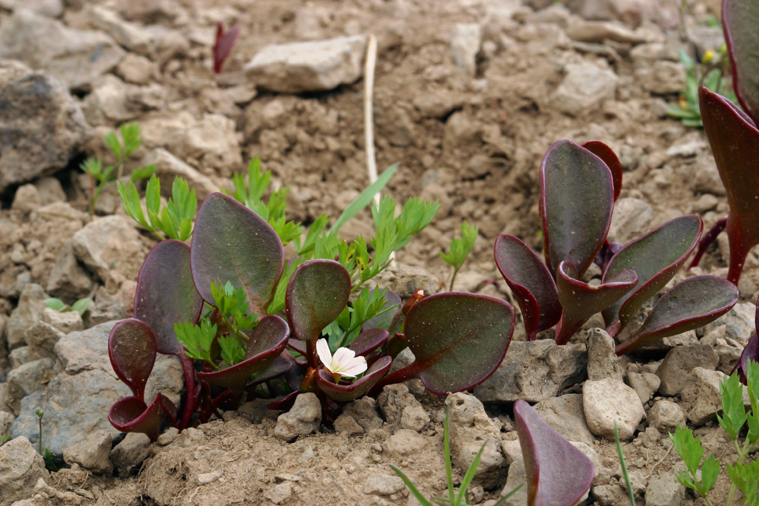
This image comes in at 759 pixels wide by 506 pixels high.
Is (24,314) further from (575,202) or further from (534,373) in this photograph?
(575,202)

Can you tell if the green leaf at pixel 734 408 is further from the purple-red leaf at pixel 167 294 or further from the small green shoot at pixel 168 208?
the small green shoot at pixel 168 208

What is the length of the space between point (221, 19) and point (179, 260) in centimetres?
289

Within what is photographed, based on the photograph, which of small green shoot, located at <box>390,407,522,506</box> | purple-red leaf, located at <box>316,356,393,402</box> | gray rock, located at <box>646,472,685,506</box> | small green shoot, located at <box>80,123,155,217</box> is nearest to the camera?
small green shoot, located at <box>390,407,522,506</box>

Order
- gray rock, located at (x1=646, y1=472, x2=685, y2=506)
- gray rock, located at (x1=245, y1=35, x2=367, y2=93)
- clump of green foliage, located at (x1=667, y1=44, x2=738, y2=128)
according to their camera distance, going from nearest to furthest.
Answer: gray rock, located at (x1=646, y1=472, x2=685, y2=506) < clump of green foliage, located at (x1=667, y1=44, x2=738, y2=128) < gray rock, located at (x1=245, y1=35, x2=367, y2=93)

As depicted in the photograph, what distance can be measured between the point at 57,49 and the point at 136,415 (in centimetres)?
264

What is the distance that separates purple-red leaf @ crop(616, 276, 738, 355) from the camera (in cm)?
170

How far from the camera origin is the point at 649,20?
399cm

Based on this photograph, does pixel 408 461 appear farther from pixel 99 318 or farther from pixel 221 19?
pixel 221 19

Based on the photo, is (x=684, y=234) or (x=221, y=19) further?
(x=221, y=19)

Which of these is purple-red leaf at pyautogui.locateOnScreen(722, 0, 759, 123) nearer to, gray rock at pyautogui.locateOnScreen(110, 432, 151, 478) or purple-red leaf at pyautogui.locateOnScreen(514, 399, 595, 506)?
purple-red leaf at pyautogui.locateOnScreen(514, 399, 595, 506)

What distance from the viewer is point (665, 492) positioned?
1447mm

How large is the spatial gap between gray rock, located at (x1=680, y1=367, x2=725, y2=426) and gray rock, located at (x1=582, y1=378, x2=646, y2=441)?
0.43 feet

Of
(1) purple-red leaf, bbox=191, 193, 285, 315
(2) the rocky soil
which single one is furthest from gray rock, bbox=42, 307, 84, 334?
(1) purple-red leaf, bbox=191, 193, 285, 315

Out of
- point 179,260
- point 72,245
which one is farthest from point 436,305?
point 72,245
